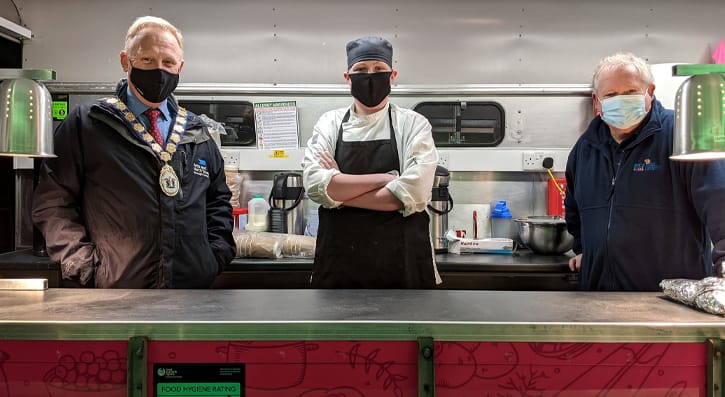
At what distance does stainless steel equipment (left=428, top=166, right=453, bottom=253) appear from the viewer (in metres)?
2.99

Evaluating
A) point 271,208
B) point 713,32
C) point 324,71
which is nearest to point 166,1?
point 324,71

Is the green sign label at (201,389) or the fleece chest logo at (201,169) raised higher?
the fleece chest logo at (201,169)

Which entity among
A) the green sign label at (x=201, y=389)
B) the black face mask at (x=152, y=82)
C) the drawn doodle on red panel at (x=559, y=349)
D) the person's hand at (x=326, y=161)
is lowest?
the green sign label at (x=201, y=389)

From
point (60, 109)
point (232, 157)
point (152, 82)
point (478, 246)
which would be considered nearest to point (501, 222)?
point (478, 246)

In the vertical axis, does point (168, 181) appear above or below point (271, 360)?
above

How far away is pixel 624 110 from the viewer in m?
1.88

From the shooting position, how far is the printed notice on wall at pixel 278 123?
3449 millimetres

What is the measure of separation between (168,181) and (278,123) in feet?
5.60

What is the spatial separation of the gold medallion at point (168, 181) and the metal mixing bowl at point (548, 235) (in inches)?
81.6

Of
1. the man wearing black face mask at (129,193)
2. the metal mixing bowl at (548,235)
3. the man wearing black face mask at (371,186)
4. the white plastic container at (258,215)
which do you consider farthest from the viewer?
the white plastic container at (258,215)

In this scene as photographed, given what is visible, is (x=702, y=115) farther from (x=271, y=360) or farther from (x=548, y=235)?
(x=548, y=235)

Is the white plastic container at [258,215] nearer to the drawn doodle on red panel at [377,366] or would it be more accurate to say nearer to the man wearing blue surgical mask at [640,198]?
the man wearing blue surgical mask at [640,198]

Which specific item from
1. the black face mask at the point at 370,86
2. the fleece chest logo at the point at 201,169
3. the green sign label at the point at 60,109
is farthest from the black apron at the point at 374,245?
the green sign label at the point at 60,109

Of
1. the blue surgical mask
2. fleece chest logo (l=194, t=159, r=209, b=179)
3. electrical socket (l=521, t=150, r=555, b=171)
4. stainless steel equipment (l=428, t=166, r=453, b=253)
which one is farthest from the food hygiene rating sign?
electrical socket (l=521, t=150, r=555, b=171)
